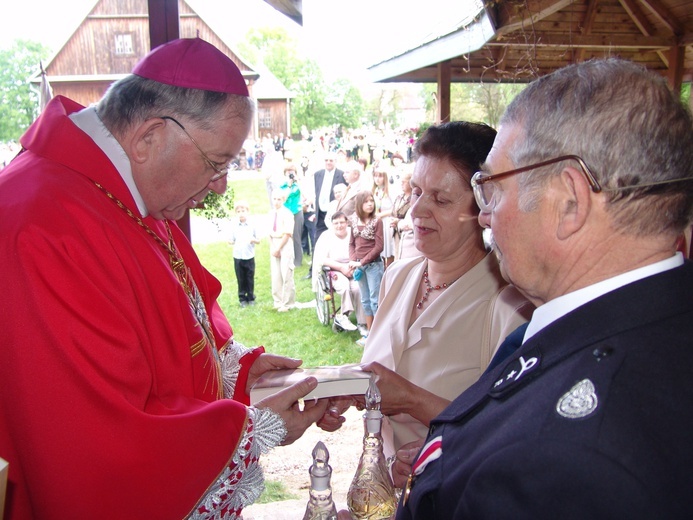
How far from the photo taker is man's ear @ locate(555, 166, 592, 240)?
3.57ft

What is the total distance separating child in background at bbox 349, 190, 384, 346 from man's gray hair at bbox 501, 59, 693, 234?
6911 millimetres

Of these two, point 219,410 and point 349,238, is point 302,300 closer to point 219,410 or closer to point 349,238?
point 349,238

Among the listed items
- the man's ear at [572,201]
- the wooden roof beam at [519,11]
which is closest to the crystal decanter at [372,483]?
the man's ear at [572,201]

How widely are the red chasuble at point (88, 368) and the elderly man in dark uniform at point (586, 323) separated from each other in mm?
679

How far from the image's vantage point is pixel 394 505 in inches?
63.1

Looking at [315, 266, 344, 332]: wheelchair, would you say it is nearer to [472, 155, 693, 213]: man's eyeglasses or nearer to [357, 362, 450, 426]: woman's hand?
[357, 362, 450, 426]: woman's hand

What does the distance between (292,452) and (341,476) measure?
2.43ft

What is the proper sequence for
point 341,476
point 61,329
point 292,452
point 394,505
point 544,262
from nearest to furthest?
point 544,262 < point 61,329 < point 394,505 < point 341,476 < point 292,452

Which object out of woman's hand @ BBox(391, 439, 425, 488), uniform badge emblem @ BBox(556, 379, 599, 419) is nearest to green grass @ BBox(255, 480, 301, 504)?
woman's hand @ BBox(391, 439, 425, 488)

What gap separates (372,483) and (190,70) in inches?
56.2

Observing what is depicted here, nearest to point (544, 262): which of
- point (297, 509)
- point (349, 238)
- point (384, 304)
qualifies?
point (384, 304)

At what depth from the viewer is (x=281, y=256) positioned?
953cm

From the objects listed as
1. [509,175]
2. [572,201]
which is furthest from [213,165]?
[572,201]

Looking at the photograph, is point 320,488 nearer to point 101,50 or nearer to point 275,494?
point 275,494
